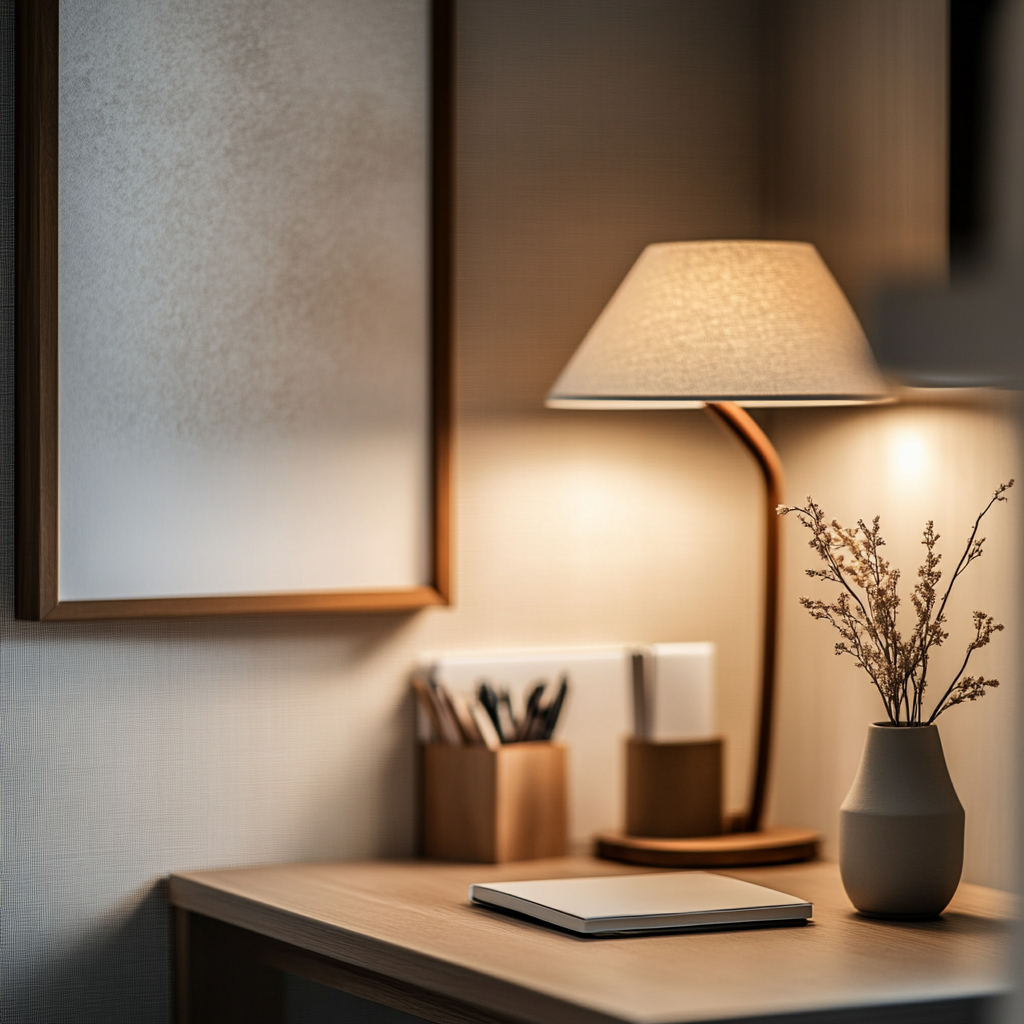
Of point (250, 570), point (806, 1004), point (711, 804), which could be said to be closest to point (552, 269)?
point (250, 570)

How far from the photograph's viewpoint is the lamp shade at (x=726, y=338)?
1.38 meters

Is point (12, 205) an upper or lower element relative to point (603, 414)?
upper

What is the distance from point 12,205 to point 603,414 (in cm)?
66

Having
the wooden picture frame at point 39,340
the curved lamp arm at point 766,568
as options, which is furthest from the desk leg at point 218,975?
the curved lamp arm at point 766,568

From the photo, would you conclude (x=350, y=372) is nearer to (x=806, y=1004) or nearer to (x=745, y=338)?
(x=745, y=338)

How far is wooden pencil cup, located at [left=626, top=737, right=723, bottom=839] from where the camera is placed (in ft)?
5.11

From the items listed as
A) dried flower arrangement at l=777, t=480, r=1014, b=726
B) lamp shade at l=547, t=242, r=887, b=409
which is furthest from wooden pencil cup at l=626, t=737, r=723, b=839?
lamp shade at l=547, t=242, r=887, b=409

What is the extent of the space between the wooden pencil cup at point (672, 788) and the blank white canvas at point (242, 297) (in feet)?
0.99

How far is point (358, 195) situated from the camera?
5.05ft

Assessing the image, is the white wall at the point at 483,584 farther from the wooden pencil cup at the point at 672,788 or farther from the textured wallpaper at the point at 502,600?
the wooden pencil cup at the point at 672,788

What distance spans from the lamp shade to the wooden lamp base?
0.44m

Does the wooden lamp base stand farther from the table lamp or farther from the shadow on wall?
the shadow on wall

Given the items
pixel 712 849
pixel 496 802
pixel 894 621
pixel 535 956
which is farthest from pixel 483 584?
pixel 535 956

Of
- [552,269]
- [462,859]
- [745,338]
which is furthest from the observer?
[552,269]
